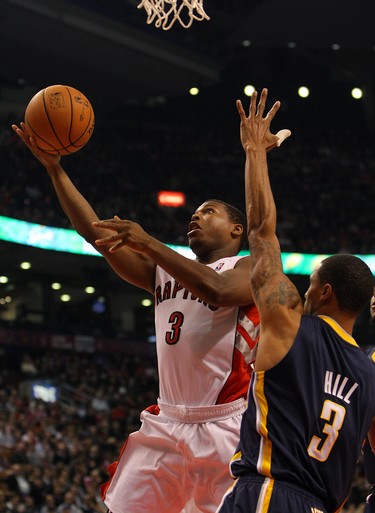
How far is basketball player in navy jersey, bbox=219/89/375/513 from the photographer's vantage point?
2.86m

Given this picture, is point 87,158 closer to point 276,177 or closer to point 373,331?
point 276,177

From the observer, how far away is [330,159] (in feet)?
90.6

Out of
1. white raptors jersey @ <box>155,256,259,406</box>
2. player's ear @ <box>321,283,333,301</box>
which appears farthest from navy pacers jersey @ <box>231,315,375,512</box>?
white raptors jersey @ <box>155,256,259,406</box>

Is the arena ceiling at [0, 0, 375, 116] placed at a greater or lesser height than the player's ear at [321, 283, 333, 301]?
greater

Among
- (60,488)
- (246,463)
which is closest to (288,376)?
(246,463)

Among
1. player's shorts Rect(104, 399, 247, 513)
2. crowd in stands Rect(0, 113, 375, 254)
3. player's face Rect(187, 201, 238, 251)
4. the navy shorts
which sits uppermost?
crowd in stands Rect(0, 113, 375, 254)

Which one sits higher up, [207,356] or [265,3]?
[265,3]

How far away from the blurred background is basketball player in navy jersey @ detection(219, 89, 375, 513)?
1461 centimetres

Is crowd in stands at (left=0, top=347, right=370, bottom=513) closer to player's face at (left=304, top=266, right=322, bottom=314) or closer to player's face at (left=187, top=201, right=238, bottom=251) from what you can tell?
player's face at (left=187, top=201, right=238, bottom=251)

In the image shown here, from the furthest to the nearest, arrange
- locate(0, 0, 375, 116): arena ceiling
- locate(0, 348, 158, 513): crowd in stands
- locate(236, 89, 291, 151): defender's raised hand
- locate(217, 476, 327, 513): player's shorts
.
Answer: locate(0, 0, 375, 116): arena ceiling < locate(0, 348, 158, 513): crowd in stands < locate(236, 89, 291, 151): defender's raised hand < locate(217, 476, 327, 513): player's shorts

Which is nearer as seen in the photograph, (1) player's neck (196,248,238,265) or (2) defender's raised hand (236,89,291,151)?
(2) defender's raised hand (236,89,291,151)

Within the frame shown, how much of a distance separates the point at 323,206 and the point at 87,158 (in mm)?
7490

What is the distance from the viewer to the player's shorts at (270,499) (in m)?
2.82

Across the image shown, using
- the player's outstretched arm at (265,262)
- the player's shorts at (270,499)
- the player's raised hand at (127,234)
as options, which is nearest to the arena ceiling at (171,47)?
the player's raised hand at (127,234)
